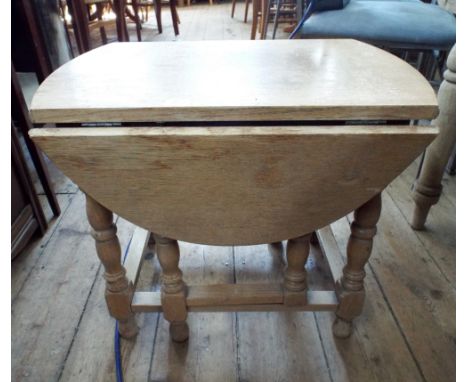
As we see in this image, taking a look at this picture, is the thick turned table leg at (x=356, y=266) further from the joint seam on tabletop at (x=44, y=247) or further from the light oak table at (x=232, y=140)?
the joint seam on tabletop at (x=44, y=247)

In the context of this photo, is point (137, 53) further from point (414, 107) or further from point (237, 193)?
point (414, 107)

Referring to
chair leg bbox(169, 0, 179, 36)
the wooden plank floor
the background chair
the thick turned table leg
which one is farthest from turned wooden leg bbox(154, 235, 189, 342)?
chair leg bbox(169, 0, 179, 36)

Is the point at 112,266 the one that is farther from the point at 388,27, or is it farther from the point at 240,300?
the point at 388,27

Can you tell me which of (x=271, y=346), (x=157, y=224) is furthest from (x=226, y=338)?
(x=157, y=224)

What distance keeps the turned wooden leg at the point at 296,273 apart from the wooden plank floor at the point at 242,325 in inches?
7.0

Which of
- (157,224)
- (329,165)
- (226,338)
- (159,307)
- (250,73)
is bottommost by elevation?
(226,338)

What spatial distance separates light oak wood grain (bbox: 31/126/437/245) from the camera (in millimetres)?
709

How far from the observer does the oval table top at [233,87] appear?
27.6 inches

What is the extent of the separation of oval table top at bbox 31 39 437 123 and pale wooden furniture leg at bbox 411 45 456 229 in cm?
36

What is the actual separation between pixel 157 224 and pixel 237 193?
195mm

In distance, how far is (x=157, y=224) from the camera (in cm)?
84

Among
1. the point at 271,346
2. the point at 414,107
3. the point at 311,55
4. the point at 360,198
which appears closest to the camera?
the point at 414,107

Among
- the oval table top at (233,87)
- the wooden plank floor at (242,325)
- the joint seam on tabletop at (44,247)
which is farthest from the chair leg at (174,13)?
the oval table top at (233,87)

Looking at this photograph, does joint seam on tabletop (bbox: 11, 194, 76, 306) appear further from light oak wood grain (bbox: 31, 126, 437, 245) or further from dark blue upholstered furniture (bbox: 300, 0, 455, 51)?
Answer: dark blue upholstered furniture (bbox: 300, 0, 455, 51)
